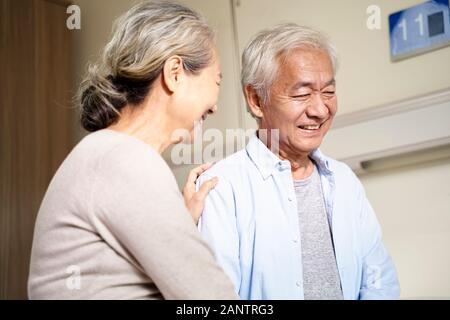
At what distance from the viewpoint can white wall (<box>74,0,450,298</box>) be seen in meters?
1.22

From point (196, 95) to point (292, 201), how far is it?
318 mm

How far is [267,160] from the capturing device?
3.73 feet

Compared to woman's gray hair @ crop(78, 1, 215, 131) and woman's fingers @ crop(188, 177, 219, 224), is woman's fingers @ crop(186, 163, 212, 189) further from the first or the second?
woman's gray hair @ crop(78, 1, 215, 131)

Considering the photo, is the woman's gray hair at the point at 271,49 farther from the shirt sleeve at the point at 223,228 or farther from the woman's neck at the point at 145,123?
the woman's neck at the point at 145,123

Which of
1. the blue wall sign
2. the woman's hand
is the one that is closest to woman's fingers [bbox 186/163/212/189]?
the woman's hand

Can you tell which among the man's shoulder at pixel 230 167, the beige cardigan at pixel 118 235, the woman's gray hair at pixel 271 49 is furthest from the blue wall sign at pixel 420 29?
the beige cardigan at pixel 118 235

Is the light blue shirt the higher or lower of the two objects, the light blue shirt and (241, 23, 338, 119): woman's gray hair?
the lower

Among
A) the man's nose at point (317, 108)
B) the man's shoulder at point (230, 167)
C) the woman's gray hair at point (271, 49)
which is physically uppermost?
the woman's gray hair at point (271, 49)

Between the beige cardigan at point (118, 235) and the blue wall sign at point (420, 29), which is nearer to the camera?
the beige cardigan at point (118, 235)

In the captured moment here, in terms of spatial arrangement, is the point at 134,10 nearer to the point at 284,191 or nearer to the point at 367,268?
the point at 284,191

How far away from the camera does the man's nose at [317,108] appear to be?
3.81 feet

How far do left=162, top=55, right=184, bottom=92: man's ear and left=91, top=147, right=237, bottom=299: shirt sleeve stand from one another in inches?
7.4

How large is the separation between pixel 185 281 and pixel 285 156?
55cm

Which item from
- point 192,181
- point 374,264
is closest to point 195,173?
point 192,181
